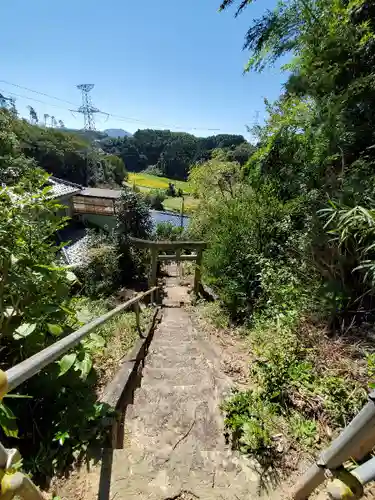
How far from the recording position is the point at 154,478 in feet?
5.49

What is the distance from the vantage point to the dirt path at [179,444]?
64.9 inches

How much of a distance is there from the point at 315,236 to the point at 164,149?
54.1 meters

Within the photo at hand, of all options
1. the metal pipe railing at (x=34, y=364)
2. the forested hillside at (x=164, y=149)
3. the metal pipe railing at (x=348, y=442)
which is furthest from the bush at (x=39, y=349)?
the forested hillside at (x=164, y=149)

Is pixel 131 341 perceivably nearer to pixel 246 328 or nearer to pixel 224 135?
pixel 246 328

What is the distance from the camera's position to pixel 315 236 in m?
3.52

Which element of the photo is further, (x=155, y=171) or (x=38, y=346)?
(x=155, y=171)

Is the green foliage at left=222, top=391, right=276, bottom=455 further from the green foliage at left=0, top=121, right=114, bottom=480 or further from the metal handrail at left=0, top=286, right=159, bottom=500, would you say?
the metal handrail at left=0, top=286, right=159, bottom=500

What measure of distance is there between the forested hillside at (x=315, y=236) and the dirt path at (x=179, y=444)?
212 millimetres

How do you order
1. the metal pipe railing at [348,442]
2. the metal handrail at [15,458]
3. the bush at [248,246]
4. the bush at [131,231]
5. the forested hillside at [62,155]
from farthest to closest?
the forested hillside at [62,155] → the bush at [131,231] → the bush at [248,246] → the metal pipe railing at [348,442] → the metal handrail at [15,458]

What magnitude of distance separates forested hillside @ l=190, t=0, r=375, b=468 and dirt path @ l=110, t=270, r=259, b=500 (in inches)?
8.3

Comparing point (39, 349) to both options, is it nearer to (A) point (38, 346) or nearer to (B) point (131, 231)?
(A) point (38, 346)

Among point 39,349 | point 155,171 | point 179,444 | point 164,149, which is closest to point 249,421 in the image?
point 179,444

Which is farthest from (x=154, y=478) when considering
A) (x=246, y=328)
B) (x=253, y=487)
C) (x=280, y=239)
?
(x=280, y=239)

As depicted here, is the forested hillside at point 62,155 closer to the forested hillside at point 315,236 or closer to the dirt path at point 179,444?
the forested hillside at point 315,236
